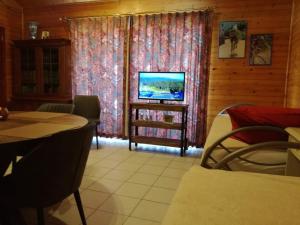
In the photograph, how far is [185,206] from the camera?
2.87 ft

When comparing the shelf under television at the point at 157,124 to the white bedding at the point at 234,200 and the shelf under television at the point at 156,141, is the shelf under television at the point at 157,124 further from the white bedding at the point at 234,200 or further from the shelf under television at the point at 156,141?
the white bedding at the point at 234,200

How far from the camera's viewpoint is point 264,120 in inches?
72.1

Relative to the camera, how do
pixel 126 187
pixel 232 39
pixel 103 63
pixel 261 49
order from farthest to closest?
pixel 103 63 < pixel 232 39 < pixel 261 49 < pixel 126 187

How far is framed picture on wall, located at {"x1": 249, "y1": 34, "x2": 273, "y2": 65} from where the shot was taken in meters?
3.77

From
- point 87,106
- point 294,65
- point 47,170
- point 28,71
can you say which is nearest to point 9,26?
point 28,71

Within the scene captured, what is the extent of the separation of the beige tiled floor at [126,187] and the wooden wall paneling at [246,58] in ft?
3.61

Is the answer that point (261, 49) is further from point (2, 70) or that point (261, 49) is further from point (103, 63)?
point (2, 70)

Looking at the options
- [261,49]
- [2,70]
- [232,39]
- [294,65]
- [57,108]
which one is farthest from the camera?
[2,70]

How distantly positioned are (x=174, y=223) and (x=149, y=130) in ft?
11.8

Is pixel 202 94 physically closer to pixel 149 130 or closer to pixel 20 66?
pixel 149 130

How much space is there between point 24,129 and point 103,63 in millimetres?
2810

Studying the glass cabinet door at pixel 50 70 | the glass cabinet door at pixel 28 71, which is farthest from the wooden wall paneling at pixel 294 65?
the glass cabinet door at pixel 28 71

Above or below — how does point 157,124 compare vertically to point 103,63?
below

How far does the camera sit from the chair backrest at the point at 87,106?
13.9ft
